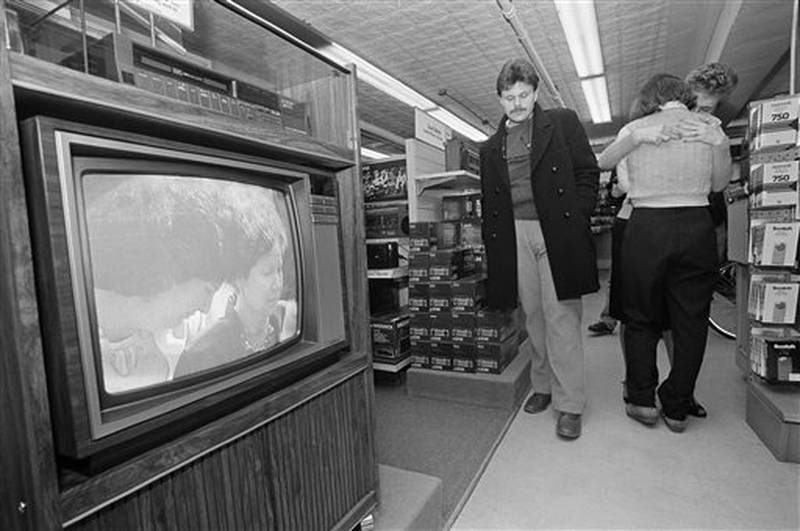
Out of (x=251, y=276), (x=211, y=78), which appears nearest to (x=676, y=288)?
(x=251, y=276)

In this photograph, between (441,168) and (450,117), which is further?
(450,117)

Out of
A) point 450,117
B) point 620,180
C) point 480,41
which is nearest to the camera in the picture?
point 620,180

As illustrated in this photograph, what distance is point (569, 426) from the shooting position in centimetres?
175

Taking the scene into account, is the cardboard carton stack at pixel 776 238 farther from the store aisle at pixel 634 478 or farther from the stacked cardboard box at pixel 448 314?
the stacked cardboard box at pixel 448 314

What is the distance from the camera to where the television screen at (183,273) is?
21.9 inches

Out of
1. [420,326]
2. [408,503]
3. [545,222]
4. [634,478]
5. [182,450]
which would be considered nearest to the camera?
[182,450]

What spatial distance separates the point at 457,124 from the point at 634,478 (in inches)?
254

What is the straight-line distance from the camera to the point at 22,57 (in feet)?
1.52

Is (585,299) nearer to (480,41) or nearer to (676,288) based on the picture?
(480,41)

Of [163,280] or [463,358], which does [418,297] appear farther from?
[163,280]

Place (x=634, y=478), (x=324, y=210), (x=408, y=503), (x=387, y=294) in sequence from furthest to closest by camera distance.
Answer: (x=387, y=294) < (x=634, y=478) < (x=408, y=503) < (x=324, y=210)

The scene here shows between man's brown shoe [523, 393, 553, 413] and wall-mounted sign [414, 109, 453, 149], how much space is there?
66.1 inches

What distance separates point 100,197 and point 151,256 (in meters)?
0.10

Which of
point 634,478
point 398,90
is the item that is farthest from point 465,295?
point 398,90
